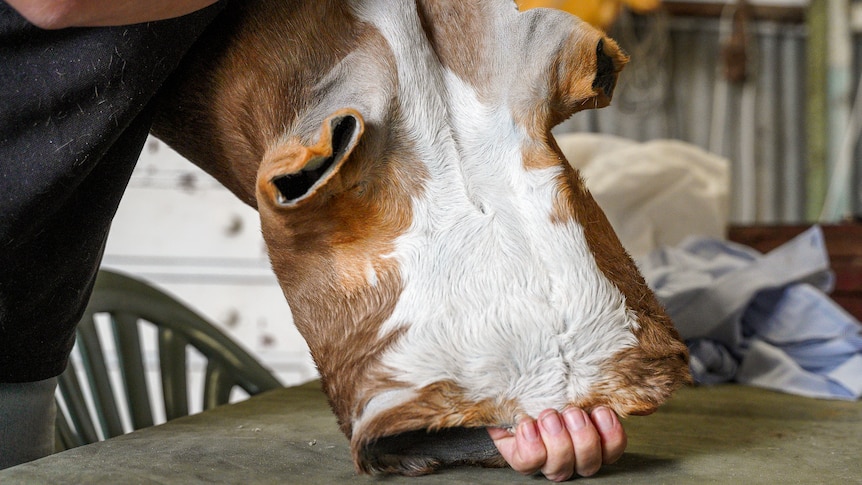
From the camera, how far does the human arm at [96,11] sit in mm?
364

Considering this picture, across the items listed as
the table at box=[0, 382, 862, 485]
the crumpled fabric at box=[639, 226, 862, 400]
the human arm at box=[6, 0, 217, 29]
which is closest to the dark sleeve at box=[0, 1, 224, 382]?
the human arm at box=[6, 0, 217, 29]

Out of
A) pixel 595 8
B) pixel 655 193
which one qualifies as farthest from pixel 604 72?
pixel 595 8

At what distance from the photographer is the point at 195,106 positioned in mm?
500

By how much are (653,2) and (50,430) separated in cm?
210

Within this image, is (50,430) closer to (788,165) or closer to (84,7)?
(84,7)

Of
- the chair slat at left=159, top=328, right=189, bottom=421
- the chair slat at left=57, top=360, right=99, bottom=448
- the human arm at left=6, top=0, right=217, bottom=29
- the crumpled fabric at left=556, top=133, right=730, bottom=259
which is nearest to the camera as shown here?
the human arm at left=6, top=0, right=217, bottom=29

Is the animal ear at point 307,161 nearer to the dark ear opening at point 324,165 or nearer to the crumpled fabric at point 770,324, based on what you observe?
the dark ear opening at point 324,165

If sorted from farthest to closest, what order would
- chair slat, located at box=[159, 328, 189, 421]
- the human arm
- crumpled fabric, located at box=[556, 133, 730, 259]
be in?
1. crumpled fabric, located at box=[556, 133, 730, 259]
2. chair slat, located at box=[159, 328, 189, 421]
3. the human arm

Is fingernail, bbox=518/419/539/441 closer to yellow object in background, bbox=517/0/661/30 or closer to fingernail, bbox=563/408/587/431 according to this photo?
fingernail, bbox=563/408/587/431

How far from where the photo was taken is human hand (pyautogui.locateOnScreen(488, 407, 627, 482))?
0.45 m

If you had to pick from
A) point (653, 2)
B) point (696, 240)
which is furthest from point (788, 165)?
point (696, 240)

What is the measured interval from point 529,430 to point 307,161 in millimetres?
200

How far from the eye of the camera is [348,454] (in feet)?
1.82

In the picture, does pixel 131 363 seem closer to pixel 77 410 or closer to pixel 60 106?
pixel 77 410
